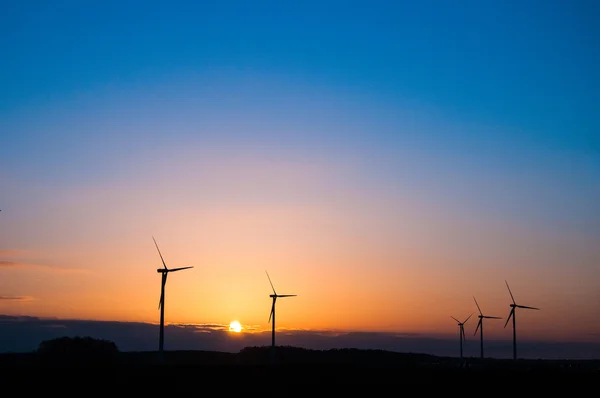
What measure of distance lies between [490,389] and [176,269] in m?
→ 51.5

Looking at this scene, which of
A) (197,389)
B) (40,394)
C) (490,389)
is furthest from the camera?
(490,389)

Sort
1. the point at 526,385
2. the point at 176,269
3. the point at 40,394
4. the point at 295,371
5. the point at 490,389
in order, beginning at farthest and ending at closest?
the point at 176,269 → the point at 295,371 → the point at 526,385 → the point at 490,389 → the point at 40,394

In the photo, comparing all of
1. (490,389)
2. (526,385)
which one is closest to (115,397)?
(490,389)

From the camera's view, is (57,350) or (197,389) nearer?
(197,389)

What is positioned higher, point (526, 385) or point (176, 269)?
point (176, 269)

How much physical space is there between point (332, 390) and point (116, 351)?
113m

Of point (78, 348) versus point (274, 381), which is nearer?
point (274, 381)

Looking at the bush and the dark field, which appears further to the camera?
the bush

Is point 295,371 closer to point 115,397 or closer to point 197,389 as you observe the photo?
point 197,389

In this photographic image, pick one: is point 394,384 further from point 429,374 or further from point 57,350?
point 57,350

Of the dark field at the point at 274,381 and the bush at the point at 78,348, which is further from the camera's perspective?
the bush at the point at 78,348

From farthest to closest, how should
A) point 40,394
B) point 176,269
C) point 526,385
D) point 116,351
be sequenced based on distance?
point 116,351 < point 176,269 < point 526,385 < point 40,394

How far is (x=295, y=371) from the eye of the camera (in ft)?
349

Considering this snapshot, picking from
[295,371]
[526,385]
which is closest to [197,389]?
[295,371]
